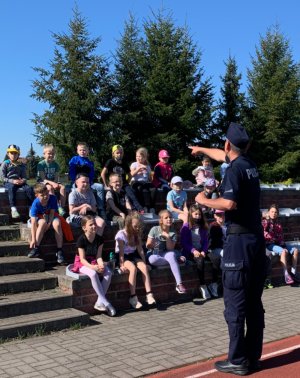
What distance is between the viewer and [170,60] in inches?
950

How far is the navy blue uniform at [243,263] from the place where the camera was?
489cm

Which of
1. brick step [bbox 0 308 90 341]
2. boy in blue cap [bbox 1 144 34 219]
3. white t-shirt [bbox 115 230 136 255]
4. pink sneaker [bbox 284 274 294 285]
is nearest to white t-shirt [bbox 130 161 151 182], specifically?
boy in blue cap [bbox 1 144 34 219]

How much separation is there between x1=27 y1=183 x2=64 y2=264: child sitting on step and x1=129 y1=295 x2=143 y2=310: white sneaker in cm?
127

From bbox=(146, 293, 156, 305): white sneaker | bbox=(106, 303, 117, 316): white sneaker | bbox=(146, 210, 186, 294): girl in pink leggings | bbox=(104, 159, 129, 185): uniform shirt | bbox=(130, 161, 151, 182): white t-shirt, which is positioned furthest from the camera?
bbox=(130, 161, 151, 182): white t-shirt

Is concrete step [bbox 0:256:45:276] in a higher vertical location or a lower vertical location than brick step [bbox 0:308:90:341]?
higher

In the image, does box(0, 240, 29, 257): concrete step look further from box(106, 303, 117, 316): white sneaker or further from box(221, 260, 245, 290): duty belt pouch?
box(221, 260, 245, 290): duty belt pouch

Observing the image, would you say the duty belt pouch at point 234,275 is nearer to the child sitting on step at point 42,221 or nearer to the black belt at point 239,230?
the black belt at point 239,230

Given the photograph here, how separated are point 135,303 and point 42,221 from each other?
1.83 meters

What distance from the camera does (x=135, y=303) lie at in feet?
24.1

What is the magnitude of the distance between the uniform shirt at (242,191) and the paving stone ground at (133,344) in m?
1.62

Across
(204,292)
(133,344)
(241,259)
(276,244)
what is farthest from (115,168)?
(241,259)

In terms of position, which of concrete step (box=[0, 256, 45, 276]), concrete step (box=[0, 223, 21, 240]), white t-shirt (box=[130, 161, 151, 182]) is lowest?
concrete step (box=[0, 256, 45, 276])

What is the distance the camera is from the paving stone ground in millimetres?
5087

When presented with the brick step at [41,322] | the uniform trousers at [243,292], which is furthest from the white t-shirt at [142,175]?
the uniform trousers at [243,292]
